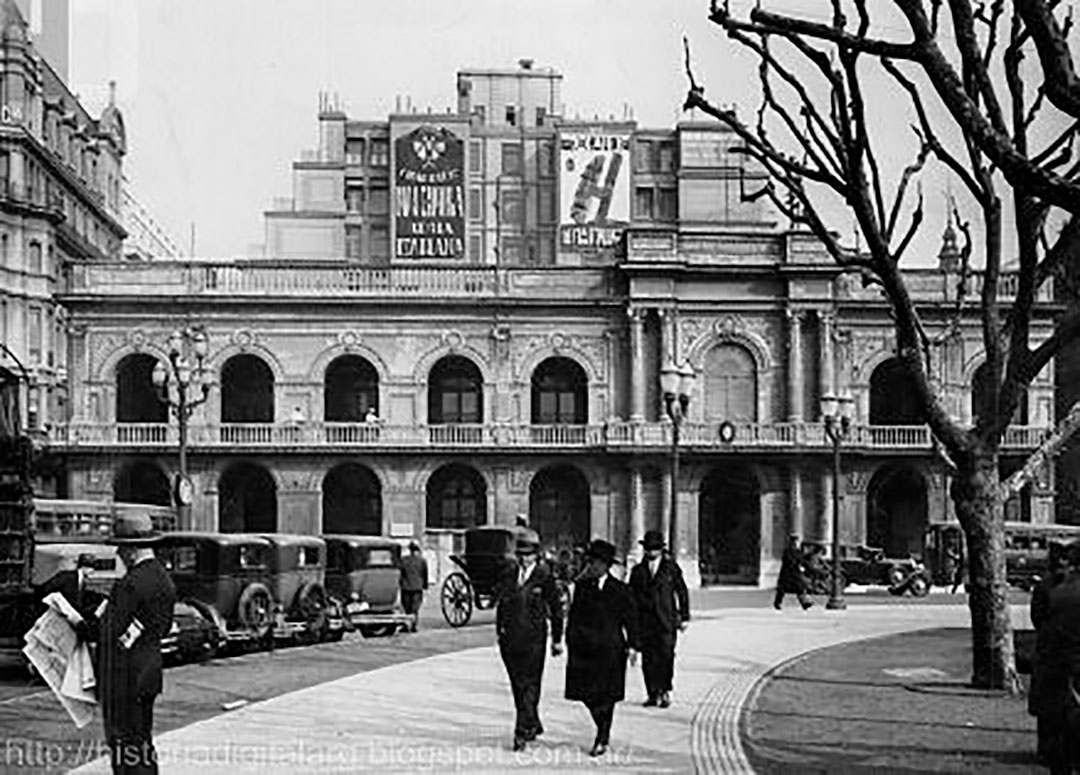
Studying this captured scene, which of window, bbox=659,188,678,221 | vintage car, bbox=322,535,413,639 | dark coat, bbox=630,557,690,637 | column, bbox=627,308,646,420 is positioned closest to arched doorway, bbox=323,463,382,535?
column, bbox=627,308,646,420

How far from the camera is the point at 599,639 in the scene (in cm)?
1487

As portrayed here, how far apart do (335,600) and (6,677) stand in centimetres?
897

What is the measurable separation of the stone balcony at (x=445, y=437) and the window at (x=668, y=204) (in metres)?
22.5

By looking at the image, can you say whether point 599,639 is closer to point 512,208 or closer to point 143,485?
point 143,485

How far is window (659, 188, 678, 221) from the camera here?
252ft

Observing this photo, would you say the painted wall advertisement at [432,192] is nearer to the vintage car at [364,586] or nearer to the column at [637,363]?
the column at [637,363]

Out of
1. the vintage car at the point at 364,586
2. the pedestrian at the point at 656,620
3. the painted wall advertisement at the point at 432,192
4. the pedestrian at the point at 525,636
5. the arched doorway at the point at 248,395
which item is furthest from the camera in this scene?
the painted wall advertisement at the point at 432,192

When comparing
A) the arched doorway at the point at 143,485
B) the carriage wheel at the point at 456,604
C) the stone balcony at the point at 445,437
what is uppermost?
the stone balcony at the point at 445,437

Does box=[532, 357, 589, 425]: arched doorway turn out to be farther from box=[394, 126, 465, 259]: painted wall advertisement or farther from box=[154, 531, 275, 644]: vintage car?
box=[154, 531, 275, 644]: vintage car

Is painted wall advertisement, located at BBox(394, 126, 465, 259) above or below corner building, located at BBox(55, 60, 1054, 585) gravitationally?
above

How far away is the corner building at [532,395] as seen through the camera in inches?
2184

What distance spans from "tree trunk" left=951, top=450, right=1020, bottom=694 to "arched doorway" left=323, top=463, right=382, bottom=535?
38290mm

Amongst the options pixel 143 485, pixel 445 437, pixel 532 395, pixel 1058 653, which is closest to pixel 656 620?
pixel 1058 653

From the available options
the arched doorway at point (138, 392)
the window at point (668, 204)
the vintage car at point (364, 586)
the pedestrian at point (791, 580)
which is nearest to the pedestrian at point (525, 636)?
the vintage car at point (364, 586)
